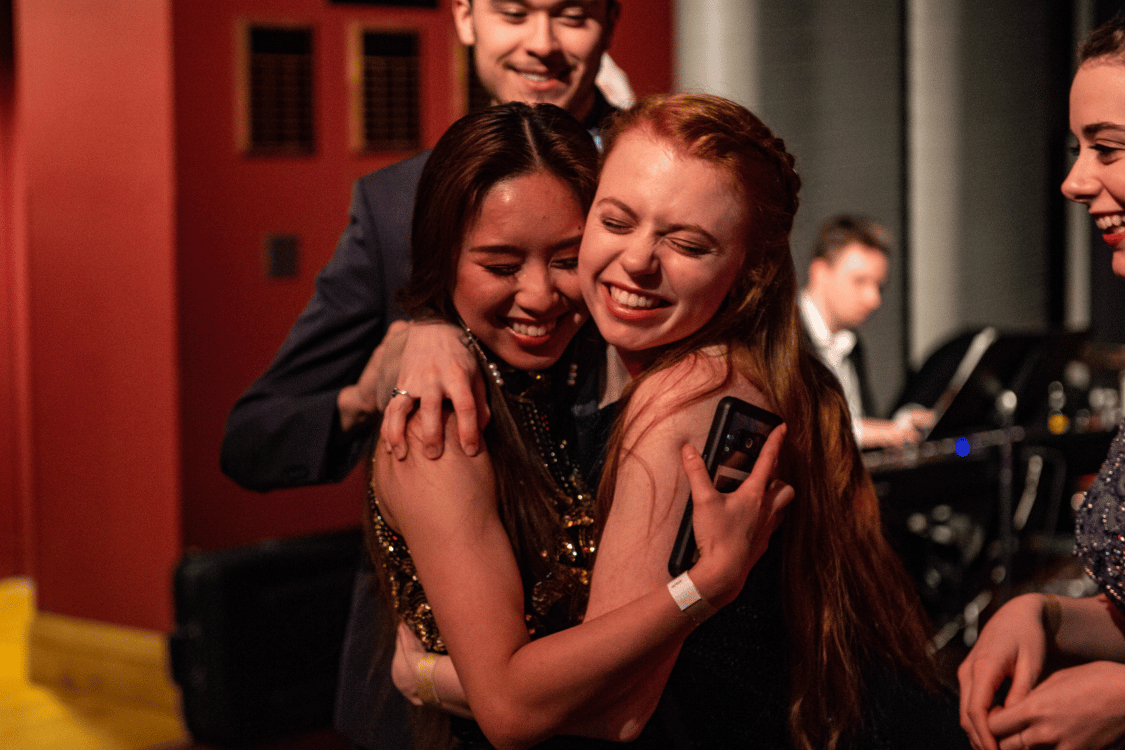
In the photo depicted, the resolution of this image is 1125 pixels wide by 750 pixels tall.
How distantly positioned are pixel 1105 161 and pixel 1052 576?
4.13m

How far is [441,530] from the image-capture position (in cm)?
117

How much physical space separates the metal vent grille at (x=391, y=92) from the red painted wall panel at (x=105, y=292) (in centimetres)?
83

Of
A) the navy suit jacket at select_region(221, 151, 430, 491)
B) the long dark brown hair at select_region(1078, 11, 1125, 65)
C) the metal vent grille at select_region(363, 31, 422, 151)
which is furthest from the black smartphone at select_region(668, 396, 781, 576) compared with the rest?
the metal vent grille at select_region(363, 31, 422, 151)

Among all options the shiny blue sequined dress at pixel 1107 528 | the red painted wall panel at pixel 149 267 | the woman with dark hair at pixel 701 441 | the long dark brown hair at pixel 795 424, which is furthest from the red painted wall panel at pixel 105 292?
the shiny blue sequined dress at pixel 1107 528

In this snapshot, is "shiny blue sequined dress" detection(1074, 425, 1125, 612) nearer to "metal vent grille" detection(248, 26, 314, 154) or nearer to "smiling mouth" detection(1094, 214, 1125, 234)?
"smiling mouth" detection(1094, 214, 1125, 234)

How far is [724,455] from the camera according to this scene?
115 centimetres

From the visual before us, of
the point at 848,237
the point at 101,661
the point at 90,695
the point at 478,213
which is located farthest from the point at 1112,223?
the point at 90,695

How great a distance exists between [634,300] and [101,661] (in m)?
3.67

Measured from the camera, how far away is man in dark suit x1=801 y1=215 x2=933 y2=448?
4.56 metres

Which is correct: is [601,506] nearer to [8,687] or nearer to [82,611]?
[82,611]

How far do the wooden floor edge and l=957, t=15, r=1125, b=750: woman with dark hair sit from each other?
11.2ft

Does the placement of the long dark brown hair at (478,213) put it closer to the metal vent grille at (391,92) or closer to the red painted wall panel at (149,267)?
the red painted wall panel at (149,267)

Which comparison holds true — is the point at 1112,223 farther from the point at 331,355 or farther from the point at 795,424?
the point at 331,355

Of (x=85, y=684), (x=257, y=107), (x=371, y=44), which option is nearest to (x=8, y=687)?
(x=85, y=684)
